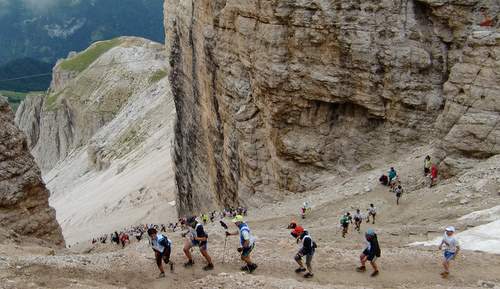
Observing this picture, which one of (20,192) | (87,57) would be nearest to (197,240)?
(20,192)

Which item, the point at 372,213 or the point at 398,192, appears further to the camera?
the point at 398,192

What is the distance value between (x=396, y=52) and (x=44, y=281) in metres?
24.3

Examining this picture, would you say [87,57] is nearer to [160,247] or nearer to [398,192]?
[398,192]

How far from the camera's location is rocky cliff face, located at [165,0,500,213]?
1219 inches

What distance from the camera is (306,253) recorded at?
1808 cm

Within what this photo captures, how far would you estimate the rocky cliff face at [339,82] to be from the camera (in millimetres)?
30953

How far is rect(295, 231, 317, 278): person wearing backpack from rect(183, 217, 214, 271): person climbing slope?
9.16 feet

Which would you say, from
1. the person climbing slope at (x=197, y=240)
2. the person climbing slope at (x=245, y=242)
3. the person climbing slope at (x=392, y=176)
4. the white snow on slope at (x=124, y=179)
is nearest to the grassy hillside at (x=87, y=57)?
the white snow on slope at (x=124, y=179)

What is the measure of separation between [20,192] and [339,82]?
19358 mm

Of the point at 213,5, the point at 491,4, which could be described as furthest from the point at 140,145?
the point at 491,4

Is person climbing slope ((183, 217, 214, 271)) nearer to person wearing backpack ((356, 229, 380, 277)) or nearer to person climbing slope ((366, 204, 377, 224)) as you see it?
person wearing backpack ((356, 229, 380, 277))

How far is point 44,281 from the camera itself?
56.9 ft

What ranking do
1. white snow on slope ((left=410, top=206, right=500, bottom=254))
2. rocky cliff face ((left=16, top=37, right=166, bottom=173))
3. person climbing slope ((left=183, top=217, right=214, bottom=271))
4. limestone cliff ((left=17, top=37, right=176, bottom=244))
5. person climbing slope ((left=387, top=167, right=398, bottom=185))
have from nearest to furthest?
person climbing slope ((left=183, top=217, right=214, bottom=271)) < white snow on slope ((left=410, top=206, right=500, bottom=254)) < person climbing slope ((left=387, top=167, right=398, bottom=185)) < limestone cliff ((left=17, top=37, right=176, bottom=244)) < rocky cliff face ((left=16, top=37, right=166, bottom=173))

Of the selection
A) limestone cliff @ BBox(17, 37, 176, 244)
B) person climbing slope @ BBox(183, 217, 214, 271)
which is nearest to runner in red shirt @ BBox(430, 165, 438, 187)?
person climbing slope @ BBox(183, 217, 214, 271)
